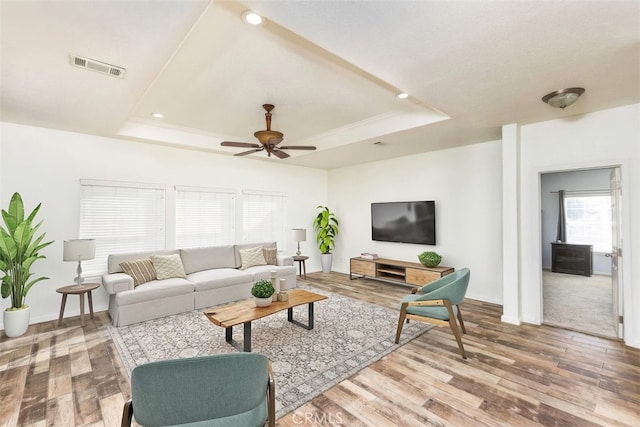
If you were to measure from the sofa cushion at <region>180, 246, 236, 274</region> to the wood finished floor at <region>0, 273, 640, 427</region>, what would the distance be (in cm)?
163

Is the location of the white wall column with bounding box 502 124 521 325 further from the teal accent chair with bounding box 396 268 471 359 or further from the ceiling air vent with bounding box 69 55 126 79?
the ceiling air vent with bounding box 69 55 126 79

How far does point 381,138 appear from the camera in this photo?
455 centimetres

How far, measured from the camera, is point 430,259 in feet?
16.8

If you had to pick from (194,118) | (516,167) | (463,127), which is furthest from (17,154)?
(516,167)

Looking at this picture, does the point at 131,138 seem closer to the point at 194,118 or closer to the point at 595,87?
the point at 194,118

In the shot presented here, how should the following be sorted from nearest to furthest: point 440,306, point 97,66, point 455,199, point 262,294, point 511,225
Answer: point 97,66 < point 440,306 < point 262,294 < point 511,225 < point 455,199

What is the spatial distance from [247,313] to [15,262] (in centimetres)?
294

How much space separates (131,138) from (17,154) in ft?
4.33

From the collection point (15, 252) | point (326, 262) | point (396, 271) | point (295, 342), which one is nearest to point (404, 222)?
point (396, 271)

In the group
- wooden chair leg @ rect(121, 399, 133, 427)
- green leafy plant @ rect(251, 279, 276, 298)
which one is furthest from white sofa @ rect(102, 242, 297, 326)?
wooden chair leg @ rect(121, 399, 133, 427)

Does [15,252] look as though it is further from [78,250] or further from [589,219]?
[589,219]

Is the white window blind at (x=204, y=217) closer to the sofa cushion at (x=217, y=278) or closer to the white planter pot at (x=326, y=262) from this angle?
the sofa cushion at (x=217, y=278)

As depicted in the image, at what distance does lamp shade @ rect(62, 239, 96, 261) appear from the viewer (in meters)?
3.72

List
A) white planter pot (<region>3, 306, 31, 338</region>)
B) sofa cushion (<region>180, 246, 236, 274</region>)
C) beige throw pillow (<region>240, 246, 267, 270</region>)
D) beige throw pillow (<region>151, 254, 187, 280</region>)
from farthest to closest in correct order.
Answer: beige throw pillow (<region>240, 246, 267, 270</region>) < sofa cushion (<region>180, 246, 236, 274</region>) < beige throw pillow (<region>151, 254, 187, 280</region>) < white planter pot (<region>3, 306, 31, 338</region>)
